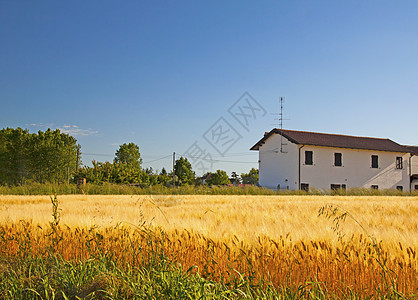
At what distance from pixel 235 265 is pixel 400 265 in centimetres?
133

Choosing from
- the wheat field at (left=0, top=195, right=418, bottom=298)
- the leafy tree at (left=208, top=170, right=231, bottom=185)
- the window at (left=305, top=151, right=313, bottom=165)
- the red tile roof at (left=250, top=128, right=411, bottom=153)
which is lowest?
the wheat field at (left=0, top=195, right=418, bottom=298)

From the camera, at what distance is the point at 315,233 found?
11.1ft

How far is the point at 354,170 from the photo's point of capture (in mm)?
37688

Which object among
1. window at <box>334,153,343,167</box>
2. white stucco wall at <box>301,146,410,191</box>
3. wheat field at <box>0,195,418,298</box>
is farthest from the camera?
window at <box>334,153,343,167</box>

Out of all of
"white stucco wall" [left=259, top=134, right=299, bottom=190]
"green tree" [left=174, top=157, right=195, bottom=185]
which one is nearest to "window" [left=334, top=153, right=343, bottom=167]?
"white stucco wall" [left=259, top=134, right=299, bottom=190]

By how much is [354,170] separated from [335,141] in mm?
3590

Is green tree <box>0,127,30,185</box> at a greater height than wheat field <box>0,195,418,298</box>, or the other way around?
green tree <box>0,127,30,185</box>

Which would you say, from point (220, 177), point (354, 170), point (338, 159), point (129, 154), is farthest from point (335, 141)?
point (129, 154)

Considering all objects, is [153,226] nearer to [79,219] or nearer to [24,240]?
[79,219]

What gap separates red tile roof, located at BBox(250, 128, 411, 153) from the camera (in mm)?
36156

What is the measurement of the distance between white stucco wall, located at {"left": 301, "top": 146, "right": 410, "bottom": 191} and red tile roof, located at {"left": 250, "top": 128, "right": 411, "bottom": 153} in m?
0.56

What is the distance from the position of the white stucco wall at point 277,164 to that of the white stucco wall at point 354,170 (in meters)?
0.93

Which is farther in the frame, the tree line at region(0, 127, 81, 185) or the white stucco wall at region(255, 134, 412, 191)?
the tree line at region(0, 127, 81, 185)

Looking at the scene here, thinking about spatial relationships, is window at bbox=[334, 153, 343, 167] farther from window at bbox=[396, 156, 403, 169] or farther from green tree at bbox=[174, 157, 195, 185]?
green tree at bbox=[174, 157, 195, 185]
